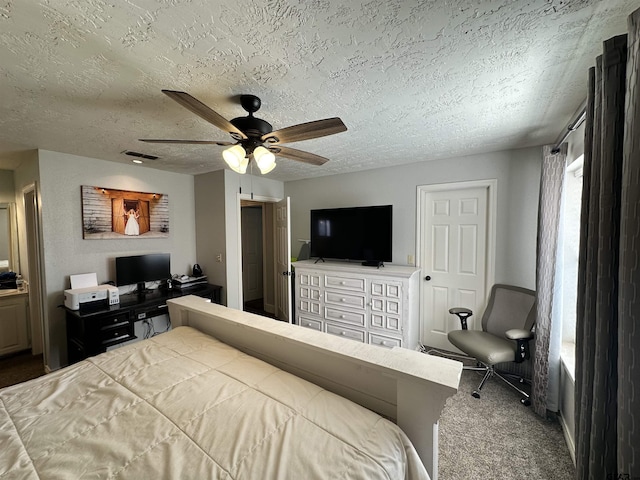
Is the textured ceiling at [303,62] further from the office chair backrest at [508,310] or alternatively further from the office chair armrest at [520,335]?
the office chair armrest at [520,335]

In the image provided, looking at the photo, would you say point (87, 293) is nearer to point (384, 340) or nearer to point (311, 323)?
point (311, 323)

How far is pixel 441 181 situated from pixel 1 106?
389 centimetres

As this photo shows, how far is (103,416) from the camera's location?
3.51 feet

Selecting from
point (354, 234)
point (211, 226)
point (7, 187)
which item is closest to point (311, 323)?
point (354, 234)

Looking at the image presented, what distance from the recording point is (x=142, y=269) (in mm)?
3377

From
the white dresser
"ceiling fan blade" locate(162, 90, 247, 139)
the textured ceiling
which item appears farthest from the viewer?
the white dresser

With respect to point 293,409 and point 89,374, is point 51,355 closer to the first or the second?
point 89,374

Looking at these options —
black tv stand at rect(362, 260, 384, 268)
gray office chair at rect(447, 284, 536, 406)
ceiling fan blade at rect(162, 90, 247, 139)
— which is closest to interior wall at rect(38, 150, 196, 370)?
ceiling fan blade at rect(162, 90, 247, 139)

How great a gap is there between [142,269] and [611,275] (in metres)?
4.10

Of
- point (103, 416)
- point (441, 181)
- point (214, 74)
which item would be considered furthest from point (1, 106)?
point (441, 181)

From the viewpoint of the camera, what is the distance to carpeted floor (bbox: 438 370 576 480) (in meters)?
1.69

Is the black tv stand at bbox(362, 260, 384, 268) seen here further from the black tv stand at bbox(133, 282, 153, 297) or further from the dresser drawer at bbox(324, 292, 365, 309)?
the black tv stand at bbox(133, 282, 153, 297)

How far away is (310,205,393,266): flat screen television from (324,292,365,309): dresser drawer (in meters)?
0.50

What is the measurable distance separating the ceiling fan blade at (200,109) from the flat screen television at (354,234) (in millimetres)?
2170
